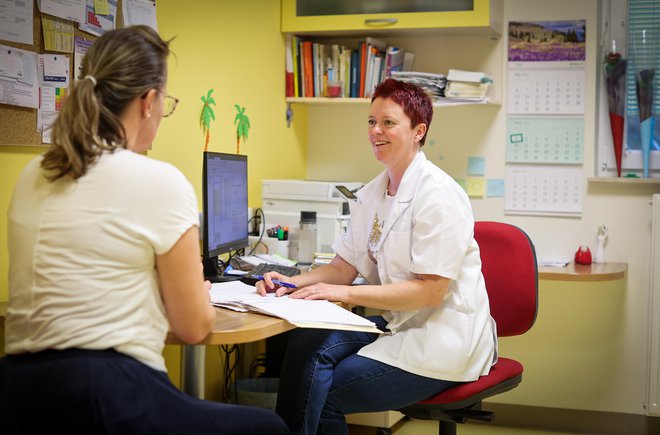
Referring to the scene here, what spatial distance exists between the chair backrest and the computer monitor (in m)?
0.86

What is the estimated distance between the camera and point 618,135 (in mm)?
3693

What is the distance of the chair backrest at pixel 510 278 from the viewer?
8.16ft

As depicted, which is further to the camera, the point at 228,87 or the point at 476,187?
the point at 476,187

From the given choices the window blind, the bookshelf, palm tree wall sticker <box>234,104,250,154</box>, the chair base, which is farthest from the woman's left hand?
the window blind

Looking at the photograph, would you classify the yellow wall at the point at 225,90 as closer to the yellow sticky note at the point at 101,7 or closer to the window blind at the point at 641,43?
the yellow sticky note at the point at 101,7

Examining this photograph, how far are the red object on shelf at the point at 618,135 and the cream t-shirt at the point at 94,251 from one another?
2690mm

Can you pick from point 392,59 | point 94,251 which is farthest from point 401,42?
point 94,251

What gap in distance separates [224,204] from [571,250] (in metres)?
1.86

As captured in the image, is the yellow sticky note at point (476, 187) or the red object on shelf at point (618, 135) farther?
the yellow sticky note at point (476, 187)

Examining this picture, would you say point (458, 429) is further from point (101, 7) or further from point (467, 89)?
point (101, 7)

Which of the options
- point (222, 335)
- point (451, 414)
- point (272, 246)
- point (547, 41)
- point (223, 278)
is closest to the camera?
point (222, 335)

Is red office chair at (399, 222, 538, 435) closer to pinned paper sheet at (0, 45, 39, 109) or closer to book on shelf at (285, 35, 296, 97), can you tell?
pinned paper sheet at (0, 45, 39, 109)

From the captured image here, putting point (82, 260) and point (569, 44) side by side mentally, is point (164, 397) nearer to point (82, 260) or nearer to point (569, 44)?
point (82, 260)

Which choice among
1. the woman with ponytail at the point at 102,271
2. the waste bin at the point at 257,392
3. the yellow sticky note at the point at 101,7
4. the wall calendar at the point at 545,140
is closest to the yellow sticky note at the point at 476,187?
the wall calendar at the point at 545,140
